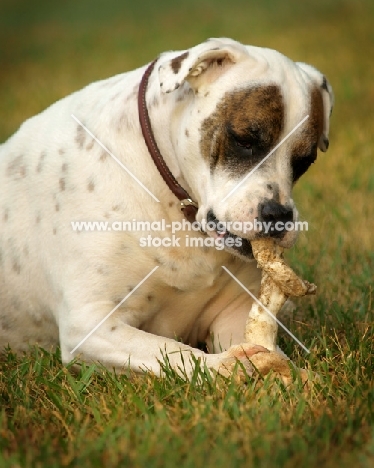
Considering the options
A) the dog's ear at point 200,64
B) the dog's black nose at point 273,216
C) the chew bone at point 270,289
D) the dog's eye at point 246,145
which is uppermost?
the dog's ear at point 200,64

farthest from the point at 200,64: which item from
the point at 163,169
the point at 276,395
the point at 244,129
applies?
the point at 276,395

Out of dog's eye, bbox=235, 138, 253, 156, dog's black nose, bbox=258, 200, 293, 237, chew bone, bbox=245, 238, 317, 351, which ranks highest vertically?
dog's eye, bbox=235, 138, 253, 156

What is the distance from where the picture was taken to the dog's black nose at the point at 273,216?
3.47 m

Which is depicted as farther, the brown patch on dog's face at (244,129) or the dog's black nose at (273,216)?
the brown patch on dog's face at (244,129)

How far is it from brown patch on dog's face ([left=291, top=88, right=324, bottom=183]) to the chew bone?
0.36 metres

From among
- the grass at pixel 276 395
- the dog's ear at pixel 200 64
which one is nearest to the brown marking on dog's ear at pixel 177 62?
the dog's ear at pixel 200 64

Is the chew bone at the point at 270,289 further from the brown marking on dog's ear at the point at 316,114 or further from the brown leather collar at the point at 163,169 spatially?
the brown marking on dog's ear at the point at 316,114

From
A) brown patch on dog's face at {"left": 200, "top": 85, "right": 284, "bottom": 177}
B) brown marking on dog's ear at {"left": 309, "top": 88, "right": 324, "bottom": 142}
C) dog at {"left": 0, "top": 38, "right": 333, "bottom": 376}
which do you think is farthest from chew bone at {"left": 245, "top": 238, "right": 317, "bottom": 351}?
brown marking on dog's ear at {"left": 309, "top": 88, "right": 324, "bottom": 142}

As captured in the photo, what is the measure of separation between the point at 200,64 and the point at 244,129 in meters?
0.32

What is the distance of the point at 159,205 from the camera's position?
3791mm

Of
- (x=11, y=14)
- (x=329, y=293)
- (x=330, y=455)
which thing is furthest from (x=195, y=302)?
(x=11, y=14)

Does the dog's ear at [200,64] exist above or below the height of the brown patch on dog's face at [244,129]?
above

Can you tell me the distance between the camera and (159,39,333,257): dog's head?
11.5 feet

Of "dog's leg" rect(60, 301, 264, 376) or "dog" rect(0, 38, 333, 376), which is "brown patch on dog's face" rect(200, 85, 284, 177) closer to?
"dog" rect(0, 38, 333, 376)
